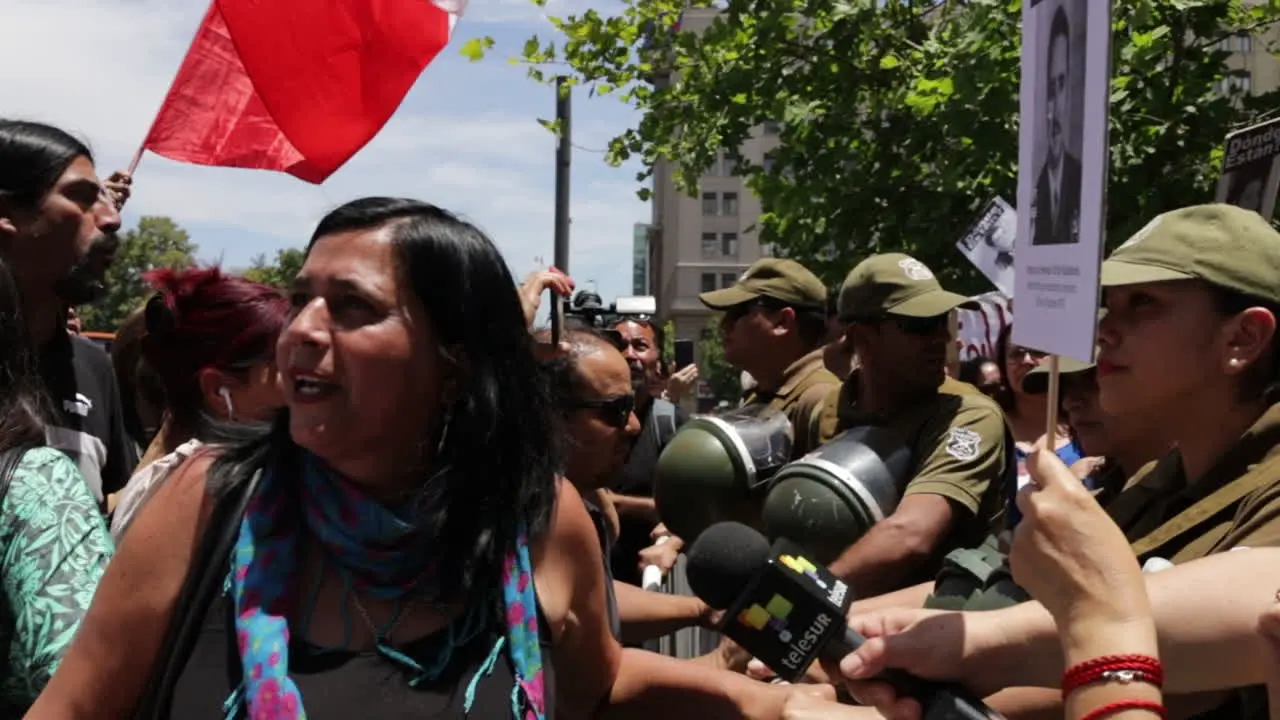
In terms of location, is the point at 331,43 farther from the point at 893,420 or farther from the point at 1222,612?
the point at 1222,612

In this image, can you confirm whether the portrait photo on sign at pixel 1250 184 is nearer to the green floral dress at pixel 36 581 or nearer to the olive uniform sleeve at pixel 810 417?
the olive uniform sleeve at pixel 810 417

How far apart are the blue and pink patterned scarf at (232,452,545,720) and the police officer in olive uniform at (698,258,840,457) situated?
10.8ft

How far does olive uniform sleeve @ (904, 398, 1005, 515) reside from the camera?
13.3 ft

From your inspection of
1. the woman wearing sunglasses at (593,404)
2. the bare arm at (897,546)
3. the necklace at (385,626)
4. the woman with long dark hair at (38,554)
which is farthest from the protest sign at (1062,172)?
the woman wearing sunglasses at (593,404)

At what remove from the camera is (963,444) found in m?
4.15

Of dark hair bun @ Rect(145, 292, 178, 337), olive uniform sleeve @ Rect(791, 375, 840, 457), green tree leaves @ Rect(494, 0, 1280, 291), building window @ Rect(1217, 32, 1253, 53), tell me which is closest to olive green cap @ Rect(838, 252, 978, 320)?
olive uniform sleeve @ Rect(791, 375, 840, 457)

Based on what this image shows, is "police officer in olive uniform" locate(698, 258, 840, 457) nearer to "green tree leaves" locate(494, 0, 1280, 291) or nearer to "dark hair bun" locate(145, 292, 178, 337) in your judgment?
"dark hair bun" locate(145, 292, 178, 337)

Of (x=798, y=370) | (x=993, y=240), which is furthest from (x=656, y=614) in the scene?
(x=993, y=240)

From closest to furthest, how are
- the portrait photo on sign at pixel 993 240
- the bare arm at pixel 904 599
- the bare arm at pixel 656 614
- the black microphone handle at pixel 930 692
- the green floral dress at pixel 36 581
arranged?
the black microphone handle at pixel 930 692
the green floral dress at pixel 36 581
the bare arm at pixel 904 599
the bare arm at pixel 656 614
the portrait photo on sign at pixel 993 240

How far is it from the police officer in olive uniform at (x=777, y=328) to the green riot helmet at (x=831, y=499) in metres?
1.47

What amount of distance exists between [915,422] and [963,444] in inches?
9.5

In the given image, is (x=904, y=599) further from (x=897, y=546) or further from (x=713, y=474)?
(x=713, y=474)

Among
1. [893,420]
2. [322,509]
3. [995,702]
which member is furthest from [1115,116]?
[322,509]

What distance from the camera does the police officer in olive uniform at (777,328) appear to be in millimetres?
5727
